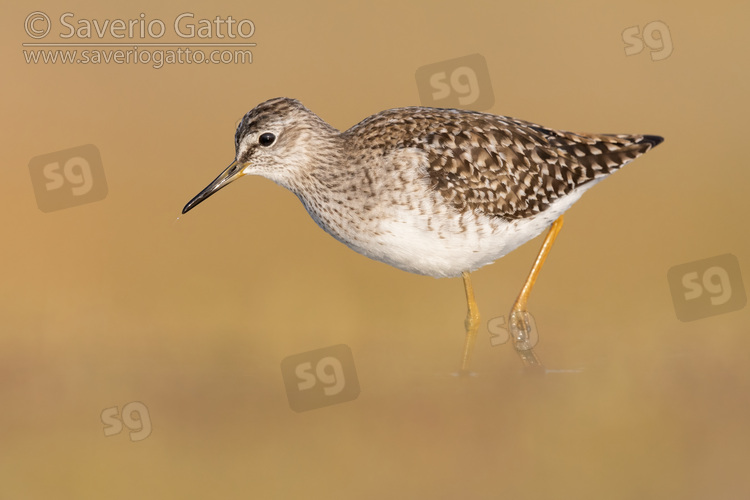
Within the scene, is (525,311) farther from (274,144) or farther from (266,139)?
(266,139)

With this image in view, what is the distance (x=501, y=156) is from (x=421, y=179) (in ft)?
4.55

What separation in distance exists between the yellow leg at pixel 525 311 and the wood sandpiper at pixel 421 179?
115 mm

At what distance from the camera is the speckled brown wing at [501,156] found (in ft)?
39.2

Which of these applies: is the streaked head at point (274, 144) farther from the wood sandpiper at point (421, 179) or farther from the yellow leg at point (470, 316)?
the yellow leg at point (470, 316)

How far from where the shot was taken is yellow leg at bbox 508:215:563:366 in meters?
12.9

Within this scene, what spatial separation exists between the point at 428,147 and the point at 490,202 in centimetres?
111

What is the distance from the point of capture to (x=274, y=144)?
12.0 meters

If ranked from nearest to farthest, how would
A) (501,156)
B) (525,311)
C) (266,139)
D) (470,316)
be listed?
(266,139), (501,156), (470,316), (525,311)

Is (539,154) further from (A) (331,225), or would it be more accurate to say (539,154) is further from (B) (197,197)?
(B) (197,197)

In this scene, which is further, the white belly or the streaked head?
the streaked head

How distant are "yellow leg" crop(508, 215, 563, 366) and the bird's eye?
4.27 meters

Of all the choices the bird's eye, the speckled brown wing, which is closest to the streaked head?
the bird's eye

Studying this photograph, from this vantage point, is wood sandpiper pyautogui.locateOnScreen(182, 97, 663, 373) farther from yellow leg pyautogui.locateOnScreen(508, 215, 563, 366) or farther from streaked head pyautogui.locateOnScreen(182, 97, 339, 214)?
yellow leg pyautogui.locateOnScreen(508, 215, 563, 366)

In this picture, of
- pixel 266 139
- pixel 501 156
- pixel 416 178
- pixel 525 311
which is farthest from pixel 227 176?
pixel 525 311
